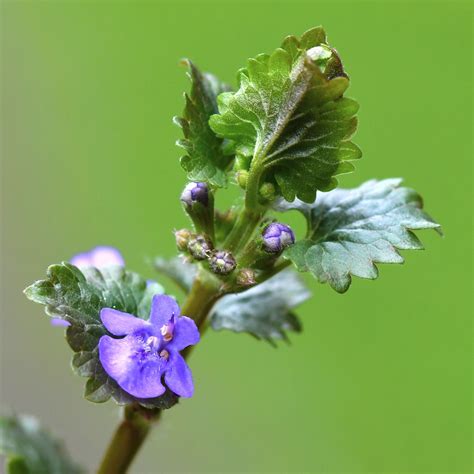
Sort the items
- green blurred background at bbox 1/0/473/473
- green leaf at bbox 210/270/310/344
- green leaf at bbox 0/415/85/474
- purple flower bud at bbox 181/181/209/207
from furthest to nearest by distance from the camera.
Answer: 1. green blurred background at bbox 1/0/473/473
2. green leaf at bbox 0/415/85/474
3. green leaf at bbox 210/270/310/344
4. purple flower bud at bbox 181/181/209/207

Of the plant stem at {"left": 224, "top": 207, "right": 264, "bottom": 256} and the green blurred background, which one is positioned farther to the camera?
the green blurred background

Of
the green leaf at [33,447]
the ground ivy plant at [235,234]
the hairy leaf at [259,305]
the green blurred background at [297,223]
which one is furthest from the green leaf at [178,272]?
the green blurred background at [297,223]

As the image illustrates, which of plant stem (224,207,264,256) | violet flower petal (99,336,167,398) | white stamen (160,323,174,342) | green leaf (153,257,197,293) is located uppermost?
plant stem (224,207,264,256)

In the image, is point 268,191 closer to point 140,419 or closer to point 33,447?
point 140,419

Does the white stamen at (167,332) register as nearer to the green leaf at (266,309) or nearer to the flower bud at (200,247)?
the flower bud at (200,247)

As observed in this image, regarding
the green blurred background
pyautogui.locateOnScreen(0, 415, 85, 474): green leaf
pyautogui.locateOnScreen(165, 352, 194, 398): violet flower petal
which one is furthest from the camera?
the green blurred background

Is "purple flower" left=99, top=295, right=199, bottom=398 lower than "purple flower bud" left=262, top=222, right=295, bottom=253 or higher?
A: lower

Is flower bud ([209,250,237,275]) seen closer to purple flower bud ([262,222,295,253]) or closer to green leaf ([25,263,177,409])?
purple flower bud ([262,222,295,253])

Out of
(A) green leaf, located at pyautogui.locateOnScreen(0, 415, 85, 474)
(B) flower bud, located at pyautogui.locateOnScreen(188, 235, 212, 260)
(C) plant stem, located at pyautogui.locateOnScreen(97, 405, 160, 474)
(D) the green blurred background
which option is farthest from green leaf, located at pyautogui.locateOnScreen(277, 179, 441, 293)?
(D) the green blurred background
